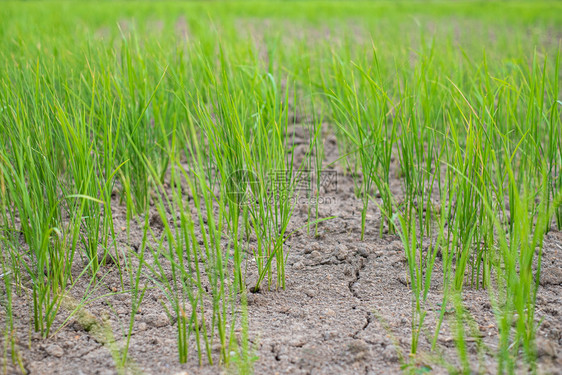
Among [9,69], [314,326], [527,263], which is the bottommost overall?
[314,326]

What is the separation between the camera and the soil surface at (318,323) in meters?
1.18

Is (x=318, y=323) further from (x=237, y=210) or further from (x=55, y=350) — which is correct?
(x=55, y=350)

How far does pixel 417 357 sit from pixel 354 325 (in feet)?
0.65

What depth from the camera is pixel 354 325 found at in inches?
52.5

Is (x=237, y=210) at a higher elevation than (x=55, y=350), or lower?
A: higher

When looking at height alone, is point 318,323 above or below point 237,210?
below

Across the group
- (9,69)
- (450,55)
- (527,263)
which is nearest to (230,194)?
(527,263)

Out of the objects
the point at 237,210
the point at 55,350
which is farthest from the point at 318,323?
the point at 55,350

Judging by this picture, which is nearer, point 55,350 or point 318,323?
point 55,350

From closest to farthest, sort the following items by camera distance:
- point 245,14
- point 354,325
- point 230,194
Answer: point 354,325 → point 230,194 → point 245,14

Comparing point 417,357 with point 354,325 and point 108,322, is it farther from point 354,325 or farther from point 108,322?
point 108,322

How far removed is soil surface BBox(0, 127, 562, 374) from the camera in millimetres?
1181

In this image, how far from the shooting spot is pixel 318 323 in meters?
1.35

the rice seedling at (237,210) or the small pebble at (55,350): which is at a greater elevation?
the rice seedling at (237,210)
